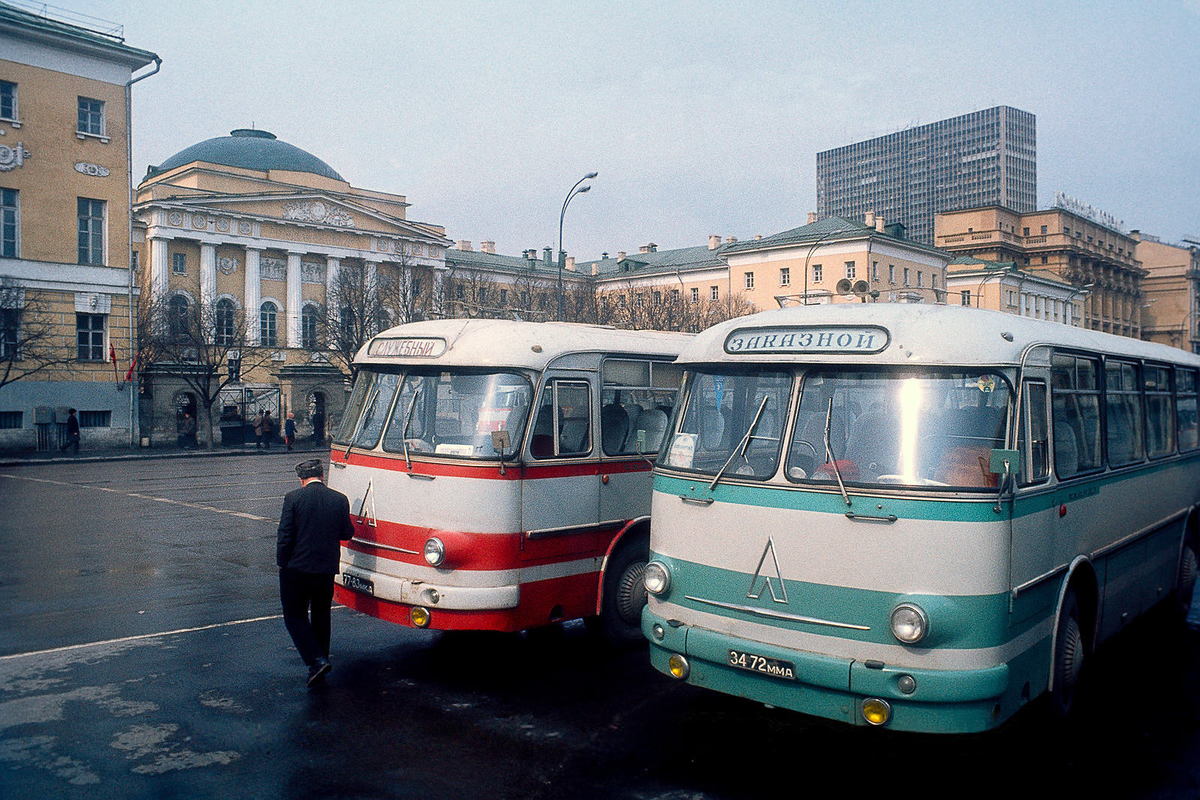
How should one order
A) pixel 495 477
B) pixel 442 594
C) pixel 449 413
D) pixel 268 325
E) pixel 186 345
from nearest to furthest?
pixel 442 594
pixel 495 477
pixel 449 413
pixel 186 345
pixel 268 325

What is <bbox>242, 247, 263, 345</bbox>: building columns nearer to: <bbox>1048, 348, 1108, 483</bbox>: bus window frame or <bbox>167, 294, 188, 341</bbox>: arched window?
<bbox>167, 294, 188, 341</bbox>: arched window

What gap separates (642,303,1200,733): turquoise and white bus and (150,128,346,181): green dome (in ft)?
210

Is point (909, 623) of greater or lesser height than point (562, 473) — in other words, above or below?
below

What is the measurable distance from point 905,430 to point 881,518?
530mm

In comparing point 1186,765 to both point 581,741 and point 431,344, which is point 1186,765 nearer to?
point 581,741

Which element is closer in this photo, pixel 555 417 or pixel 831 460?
pixel 831 460

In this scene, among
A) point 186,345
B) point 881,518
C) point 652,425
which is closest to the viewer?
point 881,518

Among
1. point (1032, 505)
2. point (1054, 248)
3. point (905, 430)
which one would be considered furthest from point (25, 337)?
point (1054, 248)

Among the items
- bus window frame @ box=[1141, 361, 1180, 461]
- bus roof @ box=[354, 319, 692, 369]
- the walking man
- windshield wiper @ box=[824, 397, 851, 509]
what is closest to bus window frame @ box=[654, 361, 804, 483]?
windshield wiper @ box=[824, 397, 851, 509]

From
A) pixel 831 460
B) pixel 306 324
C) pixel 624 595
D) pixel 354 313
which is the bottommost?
pixel 624 595

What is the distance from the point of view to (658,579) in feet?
20.0

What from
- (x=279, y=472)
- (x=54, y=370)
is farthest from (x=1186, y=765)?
(x=54, y=370)

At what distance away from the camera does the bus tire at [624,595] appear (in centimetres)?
812

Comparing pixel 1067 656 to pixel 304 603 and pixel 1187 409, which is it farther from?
pixel 304 603
